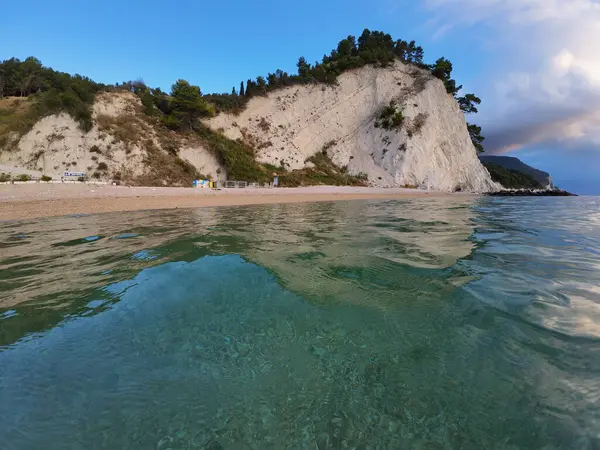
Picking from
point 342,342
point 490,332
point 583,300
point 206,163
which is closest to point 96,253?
point 342,342

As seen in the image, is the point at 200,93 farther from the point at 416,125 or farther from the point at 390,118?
the point at 416,125

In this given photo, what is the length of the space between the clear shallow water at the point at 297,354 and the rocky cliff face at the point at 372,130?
33652 millimetres

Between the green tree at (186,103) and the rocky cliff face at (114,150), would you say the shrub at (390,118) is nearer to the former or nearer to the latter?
the green tree at (186,103)

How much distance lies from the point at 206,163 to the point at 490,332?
106 feet

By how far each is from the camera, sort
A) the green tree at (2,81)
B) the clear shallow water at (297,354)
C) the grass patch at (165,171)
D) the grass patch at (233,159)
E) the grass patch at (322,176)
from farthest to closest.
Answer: the green tree at (2,81)
the grass patch at (322,176)
the grass patch at (233,159)
the grass patch at (165,171)
the clear shallow water at (297,354)

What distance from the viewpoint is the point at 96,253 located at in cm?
574

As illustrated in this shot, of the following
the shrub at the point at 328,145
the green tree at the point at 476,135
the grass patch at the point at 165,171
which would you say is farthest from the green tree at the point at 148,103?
the green tree at the point at 476,135

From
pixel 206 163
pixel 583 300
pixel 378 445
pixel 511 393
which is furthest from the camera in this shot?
pixel 206 163

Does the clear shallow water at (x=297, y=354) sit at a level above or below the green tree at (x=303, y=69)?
below

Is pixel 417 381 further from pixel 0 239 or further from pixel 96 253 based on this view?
pixel 0 239

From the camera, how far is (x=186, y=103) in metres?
32.1

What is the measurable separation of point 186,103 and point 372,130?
83.6 feet

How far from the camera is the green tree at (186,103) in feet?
105

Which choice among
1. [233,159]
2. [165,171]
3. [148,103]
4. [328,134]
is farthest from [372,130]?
[148,103]
